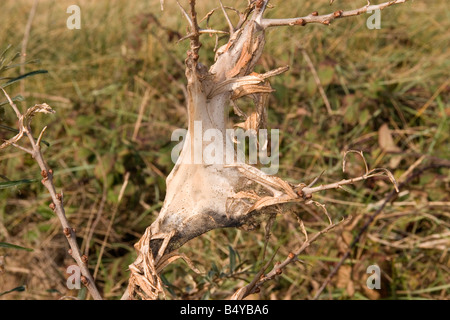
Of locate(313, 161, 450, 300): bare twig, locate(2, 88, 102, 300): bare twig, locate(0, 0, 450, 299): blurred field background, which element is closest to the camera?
locate(2, 88, 102, 300): bare twig

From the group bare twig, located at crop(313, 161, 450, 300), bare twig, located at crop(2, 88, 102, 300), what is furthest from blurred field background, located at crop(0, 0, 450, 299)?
bare twig, located at crop(2, 88, 102, 300)

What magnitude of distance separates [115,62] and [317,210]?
140 cm

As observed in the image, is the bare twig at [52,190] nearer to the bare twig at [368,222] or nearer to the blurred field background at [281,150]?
the blurred field background at [281,150]

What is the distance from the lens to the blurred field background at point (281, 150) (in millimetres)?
1856

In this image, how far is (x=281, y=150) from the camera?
7.36ft

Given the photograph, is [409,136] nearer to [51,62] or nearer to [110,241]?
[110,241]

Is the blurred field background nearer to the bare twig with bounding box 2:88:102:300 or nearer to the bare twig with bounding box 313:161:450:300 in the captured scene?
the bare twig with bounding box 313:161:450:300

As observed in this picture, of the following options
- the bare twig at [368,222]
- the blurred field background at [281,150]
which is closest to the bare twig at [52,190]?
the blurred field background at [281,150]

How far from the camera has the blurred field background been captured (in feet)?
6.09

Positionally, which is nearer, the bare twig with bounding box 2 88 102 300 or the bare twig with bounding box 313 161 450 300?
the bare twig with bounding box 2 88 102 300

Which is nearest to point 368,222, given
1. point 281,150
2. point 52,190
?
point 281,150

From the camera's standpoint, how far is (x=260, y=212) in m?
1.00

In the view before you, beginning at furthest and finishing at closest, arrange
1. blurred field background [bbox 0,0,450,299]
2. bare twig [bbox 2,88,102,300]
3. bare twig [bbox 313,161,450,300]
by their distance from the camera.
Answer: blurred field background [bbox 0,0,450,299] → bare twig [bbox 313,161,450,300] → bare twig [bbox 2,88,102,300]

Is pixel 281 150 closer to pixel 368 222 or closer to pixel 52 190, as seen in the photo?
pixel 368 222
